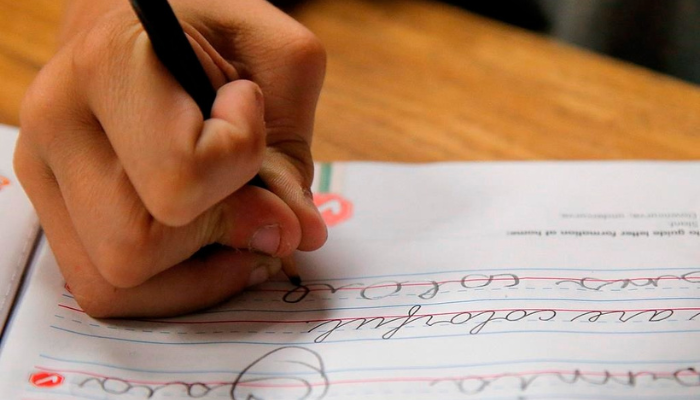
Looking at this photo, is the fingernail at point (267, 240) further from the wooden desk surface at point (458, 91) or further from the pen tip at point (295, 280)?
the wooden desk surface at point (458, 91)

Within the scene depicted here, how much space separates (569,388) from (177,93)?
0.69ft

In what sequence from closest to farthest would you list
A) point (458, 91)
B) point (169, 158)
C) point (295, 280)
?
point (169, 158) → point (295, 280) → point (458, 91)

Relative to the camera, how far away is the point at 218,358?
1.14 ft

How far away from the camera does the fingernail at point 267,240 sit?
35 centimetres

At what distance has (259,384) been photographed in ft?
1.09

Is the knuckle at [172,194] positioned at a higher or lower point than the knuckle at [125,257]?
higher

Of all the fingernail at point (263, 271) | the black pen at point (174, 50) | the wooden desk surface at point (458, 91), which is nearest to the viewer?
the black pen at point (174, 50)

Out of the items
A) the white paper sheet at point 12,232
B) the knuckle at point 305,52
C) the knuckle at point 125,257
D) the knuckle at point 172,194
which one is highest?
the knuckle at point 305,52

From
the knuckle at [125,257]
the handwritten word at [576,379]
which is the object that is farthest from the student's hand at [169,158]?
the handwritten word at [576,379]

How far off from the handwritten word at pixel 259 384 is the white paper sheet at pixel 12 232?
0.27 ft

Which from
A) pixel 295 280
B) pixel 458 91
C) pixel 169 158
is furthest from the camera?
pixel 458 91

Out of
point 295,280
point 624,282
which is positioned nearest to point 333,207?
point 295,280

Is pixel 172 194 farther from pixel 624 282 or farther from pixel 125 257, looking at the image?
pixel 624 282

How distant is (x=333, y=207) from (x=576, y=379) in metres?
0.19
